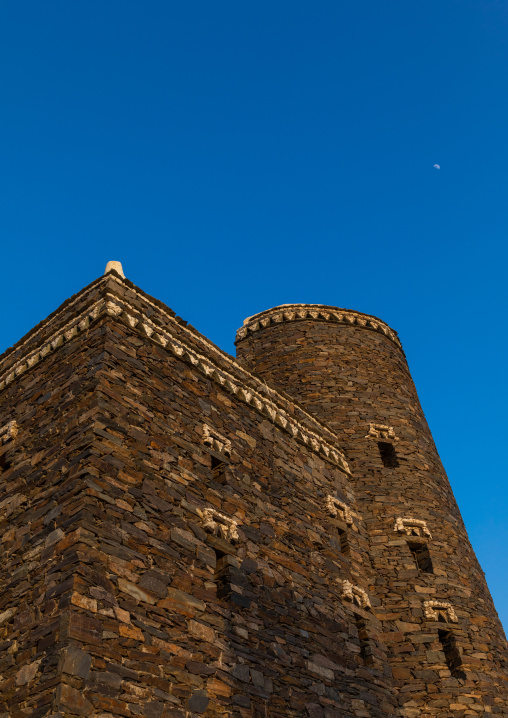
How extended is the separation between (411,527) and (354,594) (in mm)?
2363

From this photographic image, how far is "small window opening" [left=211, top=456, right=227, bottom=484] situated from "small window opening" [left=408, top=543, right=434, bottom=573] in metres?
5.26

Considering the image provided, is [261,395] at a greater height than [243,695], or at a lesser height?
greater

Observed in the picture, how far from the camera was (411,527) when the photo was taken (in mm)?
13398

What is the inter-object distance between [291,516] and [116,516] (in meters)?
4.46

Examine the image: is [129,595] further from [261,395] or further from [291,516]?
[261,395]

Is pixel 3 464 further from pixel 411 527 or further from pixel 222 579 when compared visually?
pixel 411 527

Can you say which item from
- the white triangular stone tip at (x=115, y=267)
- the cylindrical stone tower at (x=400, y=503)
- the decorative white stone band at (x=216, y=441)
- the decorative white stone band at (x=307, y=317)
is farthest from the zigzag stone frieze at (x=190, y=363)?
the decorative white stone band at (x=307, y=317)

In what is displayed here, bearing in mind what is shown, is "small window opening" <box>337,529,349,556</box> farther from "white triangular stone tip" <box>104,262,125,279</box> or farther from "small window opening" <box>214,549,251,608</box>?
"white triangular stone tip" <box>104,262,125,279</box>

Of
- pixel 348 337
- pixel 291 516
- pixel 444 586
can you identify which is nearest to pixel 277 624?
pixel 291 516

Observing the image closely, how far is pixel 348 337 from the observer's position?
57.5 feet

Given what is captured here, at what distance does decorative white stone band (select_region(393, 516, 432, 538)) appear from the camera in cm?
1330

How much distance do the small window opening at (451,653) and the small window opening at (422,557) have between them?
4.17ft

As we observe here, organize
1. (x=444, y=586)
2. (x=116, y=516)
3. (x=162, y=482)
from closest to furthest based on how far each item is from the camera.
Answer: (x=116, y=516) → (x=162, y=482) → (x=444, y=586)

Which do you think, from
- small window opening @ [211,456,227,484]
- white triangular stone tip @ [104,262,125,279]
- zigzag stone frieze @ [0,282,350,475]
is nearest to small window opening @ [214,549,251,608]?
small window opening @ [211,456,227,484]
